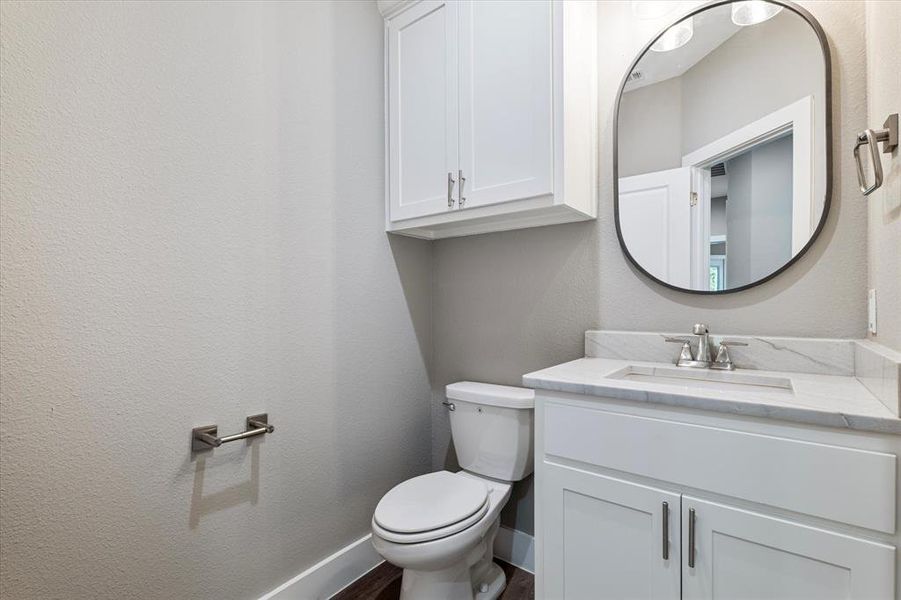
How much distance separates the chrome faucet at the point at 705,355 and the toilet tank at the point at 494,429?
0.55 meters

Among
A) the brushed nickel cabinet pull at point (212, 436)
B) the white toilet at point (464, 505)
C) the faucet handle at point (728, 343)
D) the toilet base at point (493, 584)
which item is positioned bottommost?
the toilet base at point (493, 584)

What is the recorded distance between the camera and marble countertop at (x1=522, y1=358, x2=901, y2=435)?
0.80 m

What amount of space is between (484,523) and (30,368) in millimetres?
1313

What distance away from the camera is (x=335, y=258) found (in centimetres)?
163

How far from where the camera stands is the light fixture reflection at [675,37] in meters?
1.42

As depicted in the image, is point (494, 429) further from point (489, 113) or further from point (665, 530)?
point (489, 113)

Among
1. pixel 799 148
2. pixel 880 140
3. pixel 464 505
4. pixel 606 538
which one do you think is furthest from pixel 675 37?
pixel 464 505

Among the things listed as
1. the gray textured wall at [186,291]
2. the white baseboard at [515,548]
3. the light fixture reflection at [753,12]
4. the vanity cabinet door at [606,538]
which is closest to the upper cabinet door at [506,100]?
the gray textured wall at [186,291]

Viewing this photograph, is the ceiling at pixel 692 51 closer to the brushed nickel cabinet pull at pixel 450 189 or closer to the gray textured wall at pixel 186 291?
the brushed nickel cabinet pull at pixel 450 189

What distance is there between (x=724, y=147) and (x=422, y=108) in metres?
1.13

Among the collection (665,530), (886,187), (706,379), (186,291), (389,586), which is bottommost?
(389,586)

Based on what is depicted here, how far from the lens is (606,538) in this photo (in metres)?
1.07

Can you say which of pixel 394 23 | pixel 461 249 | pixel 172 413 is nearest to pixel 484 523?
pixel 172 413

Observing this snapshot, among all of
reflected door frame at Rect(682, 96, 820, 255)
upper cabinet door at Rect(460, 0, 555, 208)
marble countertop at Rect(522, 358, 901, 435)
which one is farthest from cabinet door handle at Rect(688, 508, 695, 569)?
upper cabinet door at Rect(460, 0, 555, 208)
